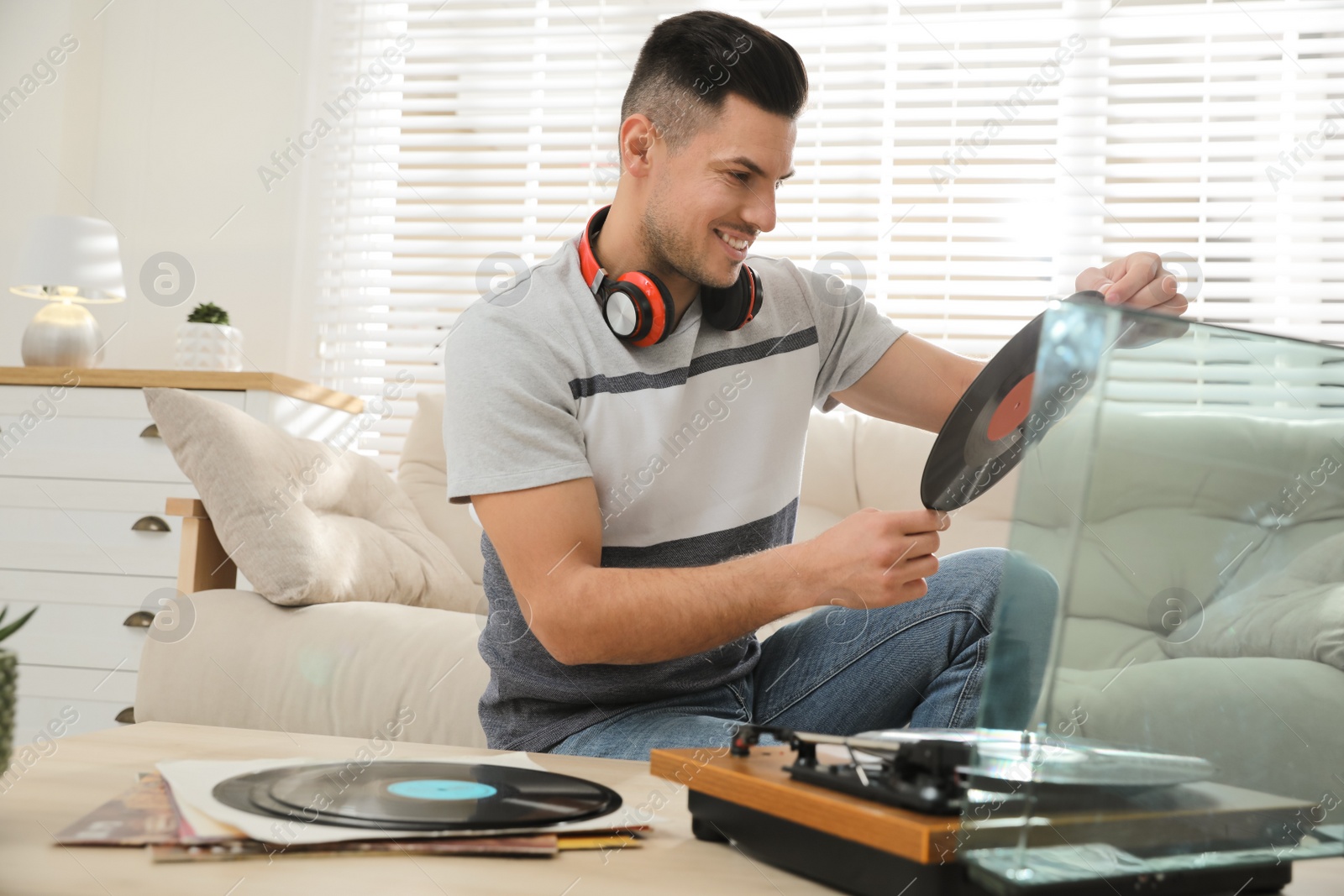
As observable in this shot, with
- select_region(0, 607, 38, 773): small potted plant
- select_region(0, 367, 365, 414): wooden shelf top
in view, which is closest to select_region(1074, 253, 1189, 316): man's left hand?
select_region(0, 607, 38, 773): small potted plant

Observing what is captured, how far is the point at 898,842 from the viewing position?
0.46 metres

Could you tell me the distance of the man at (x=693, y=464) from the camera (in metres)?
0.96

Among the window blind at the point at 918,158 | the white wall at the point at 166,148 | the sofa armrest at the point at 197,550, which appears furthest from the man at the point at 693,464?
the white wall at the point at 166,148

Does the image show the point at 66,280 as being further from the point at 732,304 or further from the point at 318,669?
the point at 732,304

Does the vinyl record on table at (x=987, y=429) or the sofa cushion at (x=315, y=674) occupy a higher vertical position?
the vinyl record on table at (x=987, y=429)

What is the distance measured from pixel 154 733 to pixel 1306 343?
873 mm

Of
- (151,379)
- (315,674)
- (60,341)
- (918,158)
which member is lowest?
(315,674)

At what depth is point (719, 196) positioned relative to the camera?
1171 millimetres

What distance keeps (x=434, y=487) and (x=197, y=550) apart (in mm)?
696

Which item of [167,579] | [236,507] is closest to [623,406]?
[236,507]

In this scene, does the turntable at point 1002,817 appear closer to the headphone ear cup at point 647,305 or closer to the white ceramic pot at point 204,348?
the headphone ear cup at point 647,305

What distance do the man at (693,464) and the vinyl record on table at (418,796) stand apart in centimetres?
30

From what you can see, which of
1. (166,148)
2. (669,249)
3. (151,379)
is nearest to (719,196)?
(669,249)

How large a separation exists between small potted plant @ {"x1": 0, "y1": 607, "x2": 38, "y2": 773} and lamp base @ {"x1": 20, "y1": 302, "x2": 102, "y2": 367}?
2.41 metres
